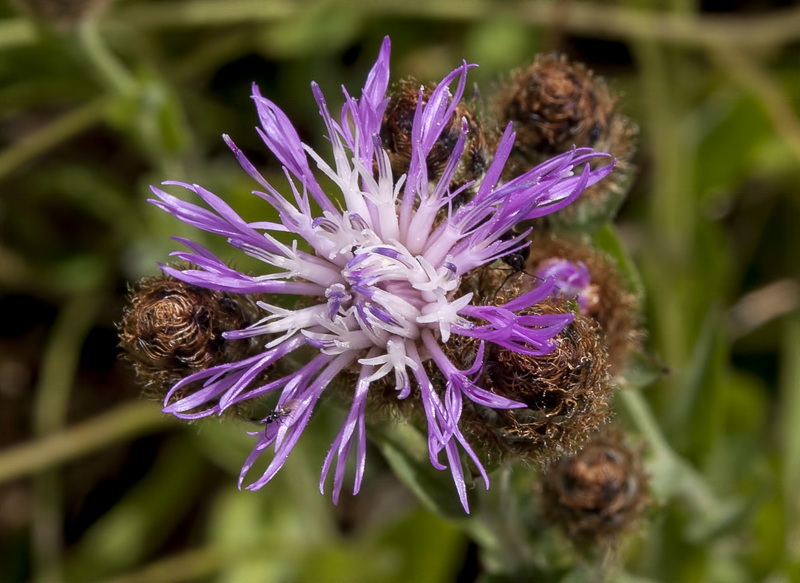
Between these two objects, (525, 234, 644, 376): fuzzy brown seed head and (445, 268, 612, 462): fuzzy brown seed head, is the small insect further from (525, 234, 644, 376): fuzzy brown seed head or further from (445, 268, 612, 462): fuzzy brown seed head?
(525, 234, 644, 376): fuzzy brown seed head

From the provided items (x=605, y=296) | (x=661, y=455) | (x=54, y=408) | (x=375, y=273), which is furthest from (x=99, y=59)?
(x=661, y=455)

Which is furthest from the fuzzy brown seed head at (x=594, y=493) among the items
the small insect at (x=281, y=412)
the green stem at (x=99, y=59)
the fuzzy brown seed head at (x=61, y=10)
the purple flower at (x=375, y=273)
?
the fuzzy brown seed head at (x=61, y=10)

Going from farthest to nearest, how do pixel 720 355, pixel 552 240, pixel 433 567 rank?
1. pixel 433 567
2. pixel 720 355
3. pixel 552 240

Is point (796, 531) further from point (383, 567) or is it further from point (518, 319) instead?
point (518, 319)

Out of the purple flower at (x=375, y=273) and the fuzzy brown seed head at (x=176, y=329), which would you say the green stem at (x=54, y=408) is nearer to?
the fuzzy brown seed head at (x=176, y=329)

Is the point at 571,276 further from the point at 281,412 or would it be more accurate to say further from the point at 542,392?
the point at 281,412

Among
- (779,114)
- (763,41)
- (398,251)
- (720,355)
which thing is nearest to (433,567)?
(720,355)
